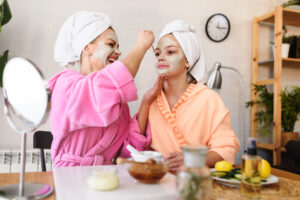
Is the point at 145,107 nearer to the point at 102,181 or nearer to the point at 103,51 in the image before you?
the point at 103,51

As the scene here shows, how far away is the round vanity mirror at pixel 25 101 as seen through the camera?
748 mm

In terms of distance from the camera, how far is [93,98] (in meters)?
1.08

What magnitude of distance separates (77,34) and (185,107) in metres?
0.72

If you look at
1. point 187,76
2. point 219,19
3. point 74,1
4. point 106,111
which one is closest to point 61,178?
point 106,111

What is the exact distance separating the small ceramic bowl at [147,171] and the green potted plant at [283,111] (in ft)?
8.74

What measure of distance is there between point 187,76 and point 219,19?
166cm

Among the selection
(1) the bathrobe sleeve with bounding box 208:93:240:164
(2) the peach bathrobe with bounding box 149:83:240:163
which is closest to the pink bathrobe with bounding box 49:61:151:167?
(2) the peach bathrobe with bounding box 149:83:240:163

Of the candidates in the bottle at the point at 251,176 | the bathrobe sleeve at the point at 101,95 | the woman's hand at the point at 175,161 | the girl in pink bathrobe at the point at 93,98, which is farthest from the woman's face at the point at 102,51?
the bottle at the point at 251,176

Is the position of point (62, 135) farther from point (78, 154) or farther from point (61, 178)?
point (61, 178)

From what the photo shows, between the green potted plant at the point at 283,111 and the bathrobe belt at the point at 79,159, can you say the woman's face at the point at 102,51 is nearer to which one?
the bathrobe belt at the point at 79,159

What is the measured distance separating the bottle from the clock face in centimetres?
244

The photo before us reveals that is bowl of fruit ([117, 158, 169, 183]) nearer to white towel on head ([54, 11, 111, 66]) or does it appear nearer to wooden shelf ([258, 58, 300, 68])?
white towel on head ([54, 11, 111, 66])

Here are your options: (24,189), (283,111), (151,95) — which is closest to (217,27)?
(283,111)

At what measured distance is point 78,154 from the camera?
1.27 m
